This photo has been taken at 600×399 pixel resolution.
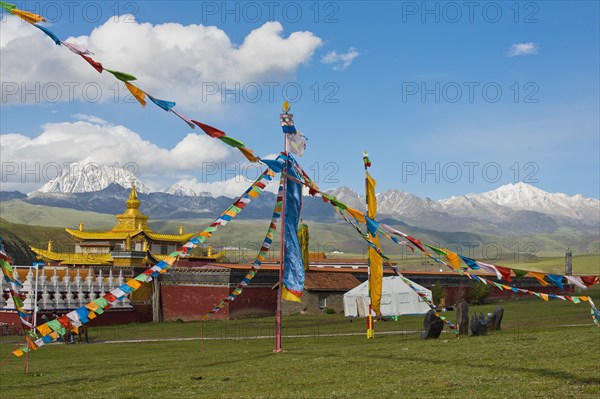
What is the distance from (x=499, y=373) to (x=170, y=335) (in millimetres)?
31971

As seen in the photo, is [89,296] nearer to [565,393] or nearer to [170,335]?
[170,335]

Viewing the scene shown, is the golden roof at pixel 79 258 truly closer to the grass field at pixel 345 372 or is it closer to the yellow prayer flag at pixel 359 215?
the grass field at pixel 345 372

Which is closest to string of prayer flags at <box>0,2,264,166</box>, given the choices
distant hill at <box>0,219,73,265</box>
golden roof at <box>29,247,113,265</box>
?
golden roof at <box>29,247,113,265</box>

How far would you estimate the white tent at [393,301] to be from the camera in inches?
2234

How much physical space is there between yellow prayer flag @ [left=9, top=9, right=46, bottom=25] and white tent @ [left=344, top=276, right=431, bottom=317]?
43221mm

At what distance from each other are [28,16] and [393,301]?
44231 mm

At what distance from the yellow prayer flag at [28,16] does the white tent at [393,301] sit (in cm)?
4322

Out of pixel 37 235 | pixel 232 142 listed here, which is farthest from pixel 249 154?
pixel 37 235

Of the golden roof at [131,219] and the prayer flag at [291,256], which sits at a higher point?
the golden roof at [131,219]

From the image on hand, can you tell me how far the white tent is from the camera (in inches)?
2234

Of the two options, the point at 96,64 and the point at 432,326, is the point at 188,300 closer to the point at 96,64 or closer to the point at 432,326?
the point at 432,326

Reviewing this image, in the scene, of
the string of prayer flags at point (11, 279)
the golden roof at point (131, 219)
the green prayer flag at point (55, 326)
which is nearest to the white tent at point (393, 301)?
the golden roof at point (131, 219)

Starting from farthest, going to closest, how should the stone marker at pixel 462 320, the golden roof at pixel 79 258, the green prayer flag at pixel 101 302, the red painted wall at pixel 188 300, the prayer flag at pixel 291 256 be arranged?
the golden roof at pixel 79 258 → the red painted wall at pixel 188 300 → the stone marker at pixel 462 320 → the prayer flag at pixel 291 256 → the green prayer flag at pixel 101 302

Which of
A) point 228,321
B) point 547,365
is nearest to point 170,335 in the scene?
point 228,321
